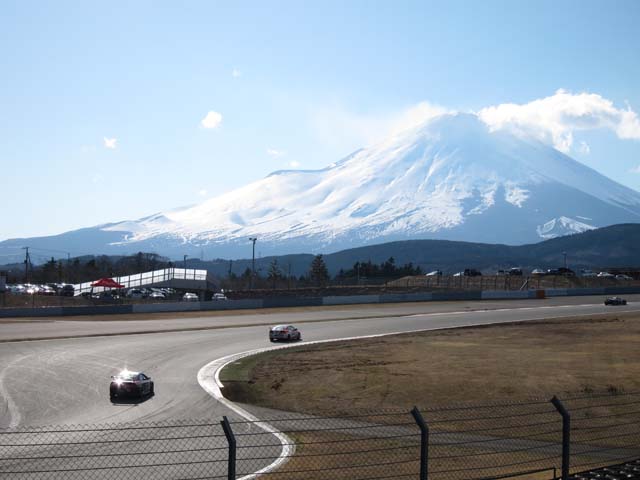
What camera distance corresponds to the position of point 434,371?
114 feet

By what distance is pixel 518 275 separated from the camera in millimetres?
130000

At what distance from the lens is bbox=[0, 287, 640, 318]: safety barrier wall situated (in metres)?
71.9

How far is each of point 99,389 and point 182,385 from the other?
3.54 m

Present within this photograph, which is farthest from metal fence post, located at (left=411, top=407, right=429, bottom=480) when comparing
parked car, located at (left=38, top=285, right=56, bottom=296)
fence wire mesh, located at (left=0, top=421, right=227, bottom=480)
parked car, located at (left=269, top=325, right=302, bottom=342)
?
parked car, located at (left=38, top=285, right=56, bottom=296)

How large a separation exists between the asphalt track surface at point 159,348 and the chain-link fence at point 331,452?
366 cm

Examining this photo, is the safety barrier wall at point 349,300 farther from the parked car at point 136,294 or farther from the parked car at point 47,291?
the parked car at point 47,291

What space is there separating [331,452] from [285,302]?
6964cm

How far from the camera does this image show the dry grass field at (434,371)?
2895cm

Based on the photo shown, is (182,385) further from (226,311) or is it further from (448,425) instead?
(226,311)

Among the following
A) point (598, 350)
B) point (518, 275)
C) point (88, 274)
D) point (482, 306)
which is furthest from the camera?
point (88, 274)

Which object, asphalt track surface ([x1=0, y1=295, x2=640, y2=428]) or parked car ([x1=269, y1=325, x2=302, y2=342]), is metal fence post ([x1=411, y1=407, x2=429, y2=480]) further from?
parked car ([x1=269, y1=325, x2=302, y2=342])

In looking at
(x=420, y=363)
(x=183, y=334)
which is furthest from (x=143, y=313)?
(x=420, y=363)

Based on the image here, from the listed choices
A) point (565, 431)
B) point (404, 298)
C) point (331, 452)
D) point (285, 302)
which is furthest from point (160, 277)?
point (565, 431)

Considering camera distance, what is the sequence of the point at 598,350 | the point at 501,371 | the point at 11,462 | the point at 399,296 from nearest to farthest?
the point at 11,462 → the point at 501,371 → the point at 598,350 → the point at 399,296
